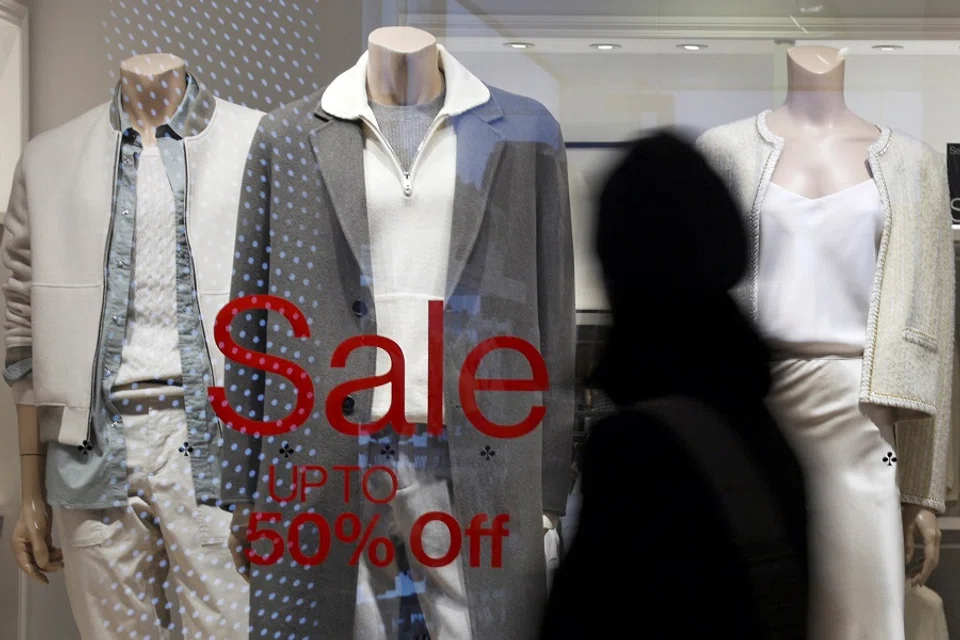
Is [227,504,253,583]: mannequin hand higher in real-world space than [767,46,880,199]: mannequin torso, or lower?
lower

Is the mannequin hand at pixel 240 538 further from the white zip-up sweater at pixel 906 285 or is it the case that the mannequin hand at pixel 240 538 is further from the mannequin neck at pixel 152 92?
the white zip-up sweater at pixel 906 285

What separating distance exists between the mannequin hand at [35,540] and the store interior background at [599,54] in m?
0.74

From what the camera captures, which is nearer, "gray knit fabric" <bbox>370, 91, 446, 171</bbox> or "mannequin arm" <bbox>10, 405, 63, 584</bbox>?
"gray knit fabric" <bbox>370, 91, 446, 171</bbox>

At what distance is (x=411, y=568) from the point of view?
203cm

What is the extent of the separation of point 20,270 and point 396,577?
34.9 inches

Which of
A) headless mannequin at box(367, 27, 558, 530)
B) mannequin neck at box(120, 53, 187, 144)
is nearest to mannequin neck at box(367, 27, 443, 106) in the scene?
headless mannequin at box(367, 27, 558, 530)

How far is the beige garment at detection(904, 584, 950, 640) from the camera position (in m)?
2.01

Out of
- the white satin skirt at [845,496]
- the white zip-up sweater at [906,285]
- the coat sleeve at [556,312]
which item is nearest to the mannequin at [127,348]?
the coat sleeve at [556,312]

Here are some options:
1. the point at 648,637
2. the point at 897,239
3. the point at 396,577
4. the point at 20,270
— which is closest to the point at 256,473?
the point at 396,577

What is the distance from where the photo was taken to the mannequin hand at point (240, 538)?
2049mm

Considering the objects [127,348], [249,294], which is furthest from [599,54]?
[127,348]

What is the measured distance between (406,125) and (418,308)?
1.04ft

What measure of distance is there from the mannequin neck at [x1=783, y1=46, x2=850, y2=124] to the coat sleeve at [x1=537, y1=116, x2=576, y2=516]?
0.41 m

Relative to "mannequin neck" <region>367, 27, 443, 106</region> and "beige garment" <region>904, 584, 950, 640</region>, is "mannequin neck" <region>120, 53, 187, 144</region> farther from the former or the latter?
"beige garment" <region>904, 584, 950, 640</region>
